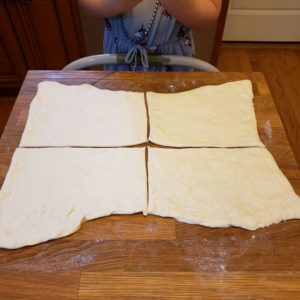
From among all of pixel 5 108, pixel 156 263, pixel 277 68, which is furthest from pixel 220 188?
pixel 277 68

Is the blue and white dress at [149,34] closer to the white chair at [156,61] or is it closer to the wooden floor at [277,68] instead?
the white chair at [156,61]

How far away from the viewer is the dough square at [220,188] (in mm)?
500

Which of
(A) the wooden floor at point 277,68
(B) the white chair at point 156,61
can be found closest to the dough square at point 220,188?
(B) the white chair at point 156,61

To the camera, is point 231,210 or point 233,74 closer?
point 231,210

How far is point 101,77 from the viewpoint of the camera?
775mm

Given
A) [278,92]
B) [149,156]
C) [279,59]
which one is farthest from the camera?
[279,59]

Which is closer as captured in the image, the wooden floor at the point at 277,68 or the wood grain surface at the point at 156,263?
the wood grain surface at the point at 156,263

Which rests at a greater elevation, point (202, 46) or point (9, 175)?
point (9, 175)

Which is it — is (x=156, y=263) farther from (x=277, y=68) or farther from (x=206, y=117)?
(x=277, y=68)

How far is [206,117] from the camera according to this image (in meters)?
0.67

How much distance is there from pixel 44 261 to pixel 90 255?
0.07 meters

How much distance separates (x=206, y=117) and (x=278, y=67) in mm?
1549

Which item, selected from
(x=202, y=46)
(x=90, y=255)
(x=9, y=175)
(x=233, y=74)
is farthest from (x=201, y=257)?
(x=202, y=46)

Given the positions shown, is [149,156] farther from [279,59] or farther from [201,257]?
[279,59]
